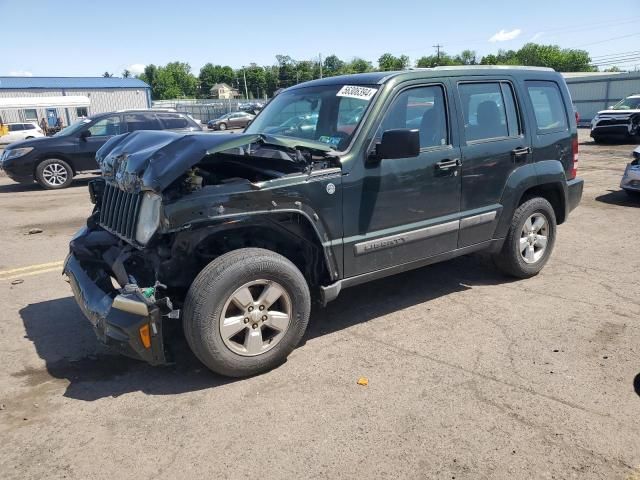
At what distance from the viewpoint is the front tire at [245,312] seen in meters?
3.22

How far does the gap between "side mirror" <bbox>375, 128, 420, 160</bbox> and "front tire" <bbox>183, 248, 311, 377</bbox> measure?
3.60 ft

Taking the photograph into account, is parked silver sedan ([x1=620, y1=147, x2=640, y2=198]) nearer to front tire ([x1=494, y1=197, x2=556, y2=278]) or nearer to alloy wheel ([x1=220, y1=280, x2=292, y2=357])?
front tire ([x1=494, y1=197, x2=556, y2=278])

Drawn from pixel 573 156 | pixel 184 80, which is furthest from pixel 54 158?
pixel 184 80

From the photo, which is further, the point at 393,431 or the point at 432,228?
the point at 432,228

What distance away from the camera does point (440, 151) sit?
4.28 metres

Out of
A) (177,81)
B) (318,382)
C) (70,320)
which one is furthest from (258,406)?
(177,81)

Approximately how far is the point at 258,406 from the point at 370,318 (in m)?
1.56

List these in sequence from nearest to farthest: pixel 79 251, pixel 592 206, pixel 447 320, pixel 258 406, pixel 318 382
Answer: pixel 258 406 → pixel 318 382 → pixel 79 251 → pixel 447 320 → pixel 592 206

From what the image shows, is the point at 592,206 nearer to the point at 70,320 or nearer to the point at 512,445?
the point at 512,445

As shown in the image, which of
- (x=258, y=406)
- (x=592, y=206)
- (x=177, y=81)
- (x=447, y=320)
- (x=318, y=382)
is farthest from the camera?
(x=177, y=81)

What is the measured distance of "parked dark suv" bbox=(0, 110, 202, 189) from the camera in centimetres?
1194

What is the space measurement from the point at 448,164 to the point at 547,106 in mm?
1736

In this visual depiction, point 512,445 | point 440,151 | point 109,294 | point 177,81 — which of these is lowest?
point 512,445

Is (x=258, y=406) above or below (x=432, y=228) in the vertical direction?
below
